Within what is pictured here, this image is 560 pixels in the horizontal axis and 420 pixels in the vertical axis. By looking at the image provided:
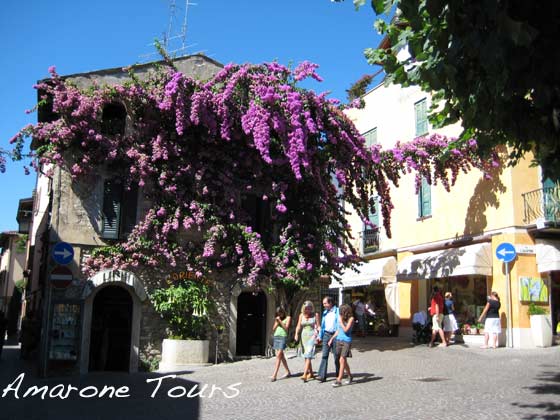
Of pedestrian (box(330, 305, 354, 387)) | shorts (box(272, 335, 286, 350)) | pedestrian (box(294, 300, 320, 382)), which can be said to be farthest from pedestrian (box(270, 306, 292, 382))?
pedestrian (box(330, 305, 354, 387))

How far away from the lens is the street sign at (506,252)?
56.7 feet

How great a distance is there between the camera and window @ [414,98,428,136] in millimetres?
22859

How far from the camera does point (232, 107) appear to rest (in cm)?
1683

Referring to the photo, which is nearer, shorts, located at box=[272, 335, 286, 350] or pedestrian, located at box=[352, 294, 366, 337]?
shorts, located at box=[272, 335, 286, 350]

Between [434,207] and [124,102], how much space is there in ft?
39.4

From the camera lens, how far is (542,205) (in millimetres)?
18312

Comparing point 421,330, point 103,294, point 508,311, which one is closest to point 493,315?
point 508,311

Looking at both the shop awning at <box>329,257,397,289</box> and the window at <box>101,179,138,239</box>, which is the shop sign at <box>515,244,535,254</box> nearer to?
the shop awning at <box>329,257,397,289</box>

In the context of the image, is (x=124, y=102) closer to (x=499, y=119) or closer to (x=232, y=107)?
(x=232, y=107)

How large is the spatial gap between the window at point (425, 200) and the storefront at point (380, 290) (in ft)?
8.20

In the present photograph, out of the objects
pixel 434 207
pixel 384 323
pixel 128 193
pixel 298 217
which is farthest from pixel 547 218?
pixel 128 193

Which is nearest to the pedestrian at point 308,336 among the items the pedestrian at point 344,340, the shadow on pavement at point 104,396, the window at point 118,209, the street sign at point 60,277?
the pedestrian at point 344,340

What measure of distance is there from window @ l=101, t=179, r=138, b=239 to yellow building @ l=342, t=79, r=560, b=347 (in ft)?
34.2

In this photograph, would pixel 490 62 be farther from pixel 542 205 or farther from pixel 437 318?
pixel 542 205
